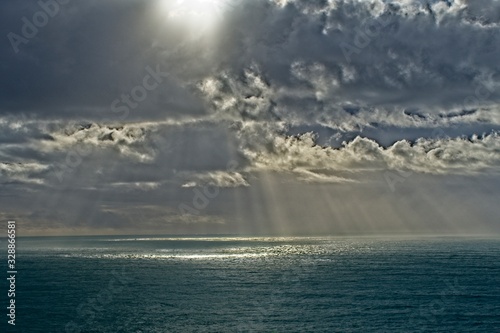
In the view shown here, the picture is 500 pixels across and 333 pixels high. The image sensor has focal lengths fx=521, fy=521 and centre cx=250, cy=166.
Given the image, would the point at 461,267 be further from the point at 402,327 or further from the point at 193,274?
the point at 402,327

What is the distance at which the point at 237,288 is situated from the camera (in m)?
119

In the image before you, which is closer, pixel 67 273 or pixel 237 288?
pixel 237 288

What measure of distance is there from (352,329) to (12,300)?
6669 cm

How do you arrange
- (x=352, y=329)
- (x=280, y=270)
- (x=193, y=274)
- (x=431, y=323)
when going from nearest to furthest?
(x=352, y=329), (x=431, y=323), (x=193, y=274), (x=280, y=270)

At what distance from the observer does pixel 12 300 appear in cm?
10206

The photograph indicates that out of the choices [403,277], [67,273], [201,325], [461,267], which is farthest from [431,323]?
[67,273]

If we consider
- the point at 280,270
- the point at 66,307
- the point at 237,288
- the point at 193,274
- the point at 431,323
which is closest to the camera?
the point at 431,323

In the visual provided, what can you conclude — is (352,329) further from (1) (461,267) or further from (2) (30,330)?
(1) (461,267)

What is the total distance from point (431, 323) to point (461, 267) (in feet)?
305

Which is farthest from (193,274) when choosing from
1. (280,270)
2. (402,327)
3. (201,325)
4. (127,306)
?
(402,327)

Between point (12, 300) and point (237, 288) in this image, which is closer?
point (12, 300)

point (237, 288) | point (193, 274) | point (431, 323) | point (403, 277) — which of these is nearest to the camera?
point (431, 323)

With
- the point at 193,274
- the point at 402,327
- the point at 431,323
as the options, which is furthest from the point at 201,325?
the point at 193,274

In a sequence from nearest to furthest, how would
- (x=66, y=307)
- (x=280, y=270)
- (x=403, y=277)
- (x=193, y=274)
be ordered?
1. (x=66, y=307)
2. (x=403, y=277)
3. (x=193, y=274)
4. (x=280, y=270)
